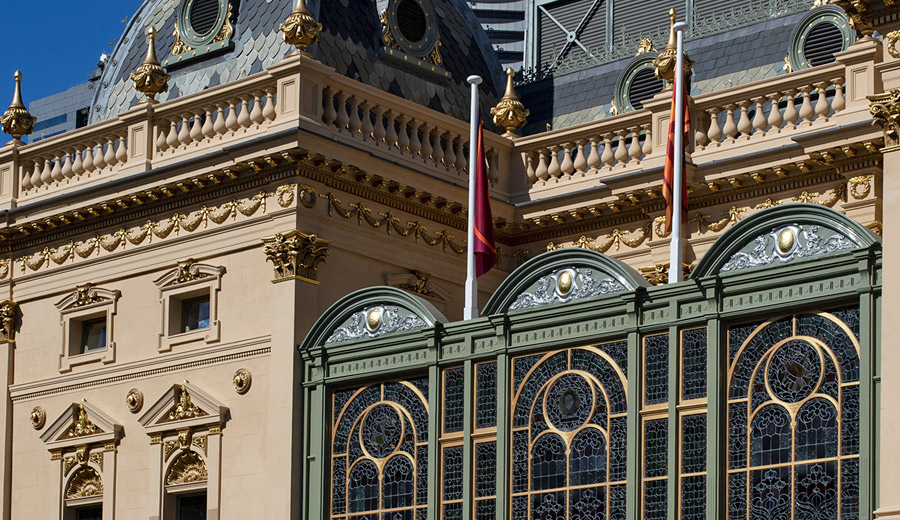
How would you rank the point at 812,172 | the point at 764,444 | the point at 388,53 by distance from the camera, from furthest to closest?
the point at 388,53, the point at 812,172, the point at 764,444

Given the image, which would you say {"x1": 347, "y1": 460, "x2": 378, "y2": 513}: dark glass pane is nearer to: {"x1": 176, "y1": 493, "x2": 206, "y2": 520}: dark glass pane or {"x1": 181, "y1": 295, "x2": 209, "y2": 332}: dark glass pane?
{"x1": 176, "y1": 493, "x2": 206, "y2": 520}: dark glass pane

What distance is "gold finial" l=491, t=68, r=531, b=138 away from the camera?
37906 mm

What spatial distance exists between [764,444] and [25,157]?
652 inches

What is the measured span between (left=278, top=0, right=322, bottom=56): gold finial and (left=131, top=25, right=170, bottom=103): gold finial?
284 cm

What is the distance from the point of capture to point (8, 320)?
37.9m

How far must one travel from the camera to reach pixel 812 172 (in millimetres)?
33312

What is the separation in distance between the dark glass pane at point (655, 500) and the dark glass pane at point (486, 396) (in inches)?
118

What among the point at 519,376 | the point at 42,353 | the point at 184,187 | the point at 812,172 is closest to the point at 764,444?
the point at 519,376

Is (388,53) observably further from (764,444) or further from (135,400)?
(764,444)

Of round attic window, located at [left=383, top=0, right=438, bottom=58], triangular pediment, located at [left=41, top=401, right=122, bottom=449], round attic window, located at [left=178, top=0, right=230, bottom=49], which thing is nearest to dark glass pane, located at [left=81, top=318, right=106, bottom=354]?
triangular pediment, located at [left=41, top=401, right=122, bottom=449]

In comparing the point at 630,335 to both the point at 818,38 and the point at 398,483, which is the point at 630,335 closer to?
the point at 398,483

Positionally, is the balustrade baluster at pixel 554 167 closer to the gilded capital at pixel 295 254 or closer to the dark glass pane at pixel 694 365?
the gilded capital at pixel 295 254

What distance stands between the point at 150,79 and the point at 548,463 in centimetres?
1103

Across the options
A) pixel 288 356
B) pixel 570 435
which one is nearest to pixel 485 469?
pixel 570 435
